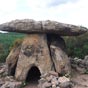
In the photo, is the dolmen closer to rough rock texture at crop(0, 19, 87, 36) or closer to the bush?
rough rock texture at crop(0, 19, 87, 36)

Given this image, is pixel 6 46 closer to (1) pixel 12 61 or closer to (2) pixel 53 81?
(1) pixel 12 61

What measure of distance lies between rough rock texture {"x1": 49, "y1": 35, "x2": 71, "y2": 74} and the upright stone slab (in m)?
0.43

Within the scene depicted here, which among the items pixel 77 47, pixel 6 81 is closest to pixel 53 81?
pixel 6 81

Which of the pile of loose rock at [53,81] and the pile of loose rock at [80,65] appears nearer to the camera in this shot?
the pile of loose rock at [53,81]

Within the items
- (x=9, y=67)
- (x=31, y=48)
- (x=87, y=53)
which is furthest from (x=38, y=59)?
(x=87, y=53)

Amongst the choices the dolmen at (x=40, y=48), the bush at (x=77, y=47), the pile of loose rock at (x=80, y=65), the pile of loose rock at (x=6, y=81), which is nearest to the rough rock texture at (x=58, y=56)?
the dolmen at (x=40, y=48)

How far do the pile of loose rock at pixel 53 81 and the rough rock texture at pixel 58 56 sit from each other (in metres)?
0.84

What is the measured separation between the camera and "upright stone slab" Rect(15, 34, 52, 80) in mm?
25297

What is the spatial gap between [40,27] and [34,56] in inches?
88.8

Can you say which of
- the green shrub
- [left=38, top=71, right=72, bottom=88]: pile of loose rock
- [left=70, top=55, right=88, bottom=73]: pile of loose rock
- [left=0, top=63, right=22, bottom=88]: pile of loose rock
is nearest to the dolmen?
[left=0, top=63, right=22, bottom=88]: pile of loose rock

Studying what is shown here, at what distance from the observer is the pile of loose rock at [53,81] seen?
73.5 ft

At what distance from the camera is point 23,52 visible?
84.7 feet

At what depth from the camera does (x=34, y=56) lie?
25484 mm

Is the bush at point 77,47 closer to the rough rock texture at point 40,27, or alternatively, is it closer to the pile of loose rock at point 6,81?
the pile of loose rock at point 6,81
